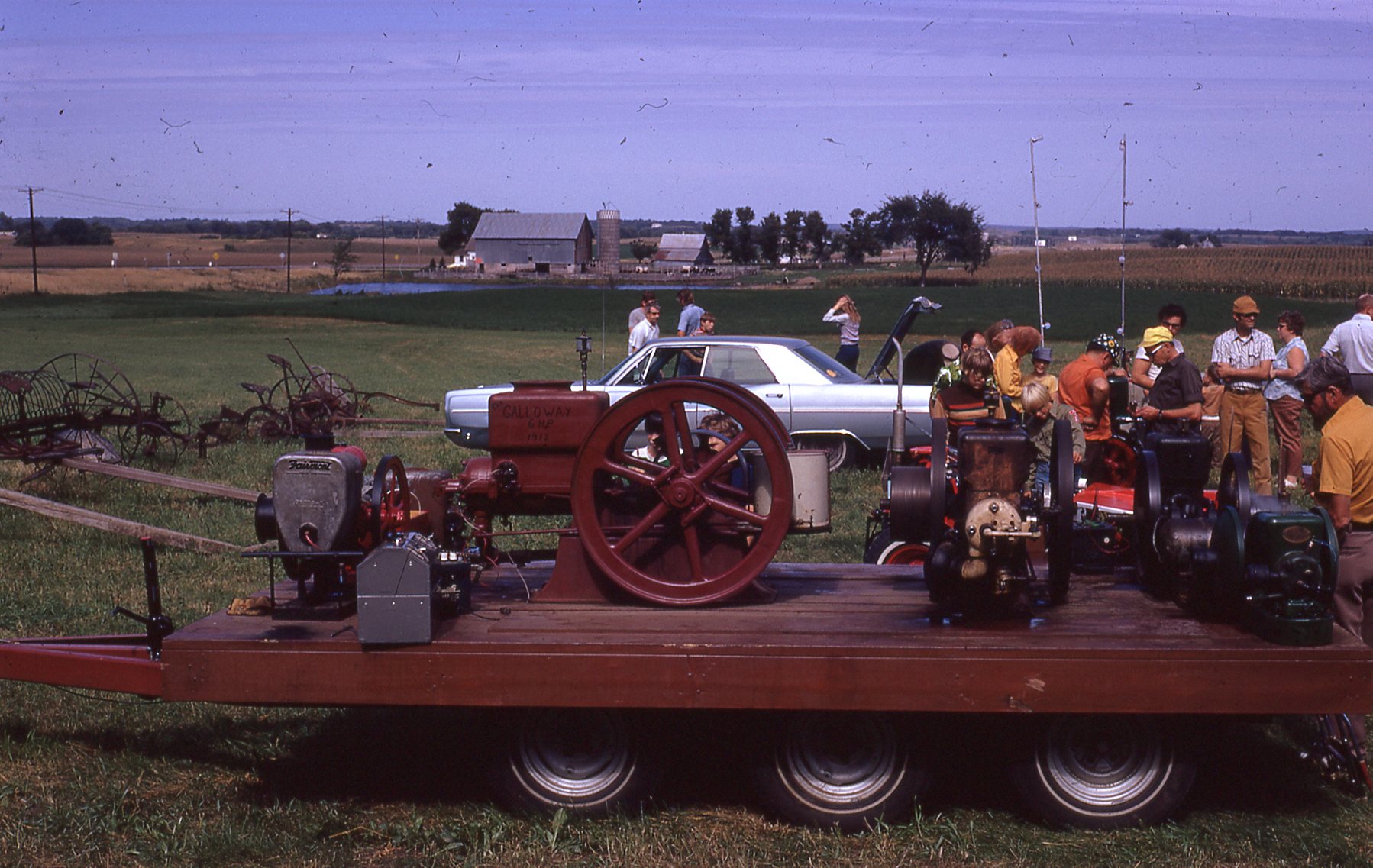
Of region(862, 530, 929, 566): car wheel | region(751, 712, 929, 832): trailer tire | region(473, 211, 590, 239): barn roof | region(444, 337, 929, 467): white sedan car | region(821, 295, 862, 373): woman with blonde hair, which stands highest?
region(473, 211, 590, 239): barn roof

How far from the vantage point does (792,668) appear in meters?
4.38

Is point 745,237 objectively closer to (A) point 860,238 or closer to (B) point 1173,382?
(A) point 860,238

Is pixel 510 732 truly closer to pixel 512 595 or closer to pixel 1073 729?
pixel 512 595

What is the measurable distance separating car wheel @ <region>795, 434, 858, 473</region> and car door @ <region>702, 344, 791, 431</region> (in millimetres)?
329

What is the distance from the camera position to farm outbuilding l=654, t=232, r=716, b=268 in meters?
114

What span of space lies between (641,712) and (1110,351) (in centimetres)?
582

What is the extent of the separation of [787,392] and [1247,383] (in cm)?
415

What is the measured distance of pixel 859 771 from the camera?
189 inches

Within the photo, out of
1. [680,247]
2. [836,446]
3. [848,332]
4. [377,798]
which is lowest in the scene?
[377,798]

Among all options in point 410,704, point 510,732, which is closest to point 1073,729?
point 510,732

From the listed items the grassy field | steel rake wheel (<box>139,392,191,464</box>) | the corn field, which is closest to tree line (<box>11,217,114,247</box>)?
the corn field

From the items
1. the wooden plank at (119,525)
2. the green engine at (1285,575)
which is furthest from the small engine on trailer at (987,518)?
the wooden plank at (119,525)

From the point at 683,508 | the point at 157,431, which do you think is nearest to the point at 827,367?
the point at 157,431

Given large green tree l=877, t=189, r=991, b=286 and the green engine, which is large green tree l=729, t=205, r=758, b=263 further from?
the green engine
